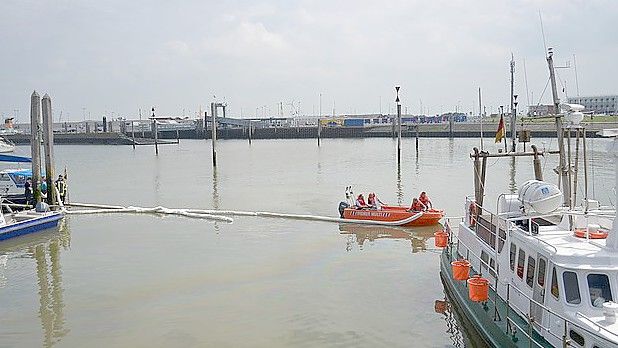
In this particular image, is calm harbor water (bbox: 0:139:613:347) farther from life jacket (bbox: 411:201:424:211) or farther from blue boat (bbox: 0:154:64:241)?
life jacket (bbox: 411:201:424:211)

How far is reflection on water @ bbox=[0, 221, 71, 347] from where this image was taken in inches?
615

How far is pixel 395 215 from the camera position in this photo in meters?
26.5

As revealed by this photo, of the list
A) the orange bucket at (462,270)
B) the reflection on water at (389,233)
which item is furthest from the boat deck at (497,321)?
the reflection on water at (389,233)

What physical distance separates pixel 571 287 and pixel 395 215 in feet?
53.8

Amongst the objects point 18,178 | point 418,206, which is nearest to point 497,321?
point 418,206

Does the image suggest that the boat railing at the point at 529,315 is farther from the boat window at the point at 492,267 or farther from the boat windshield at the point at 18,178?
the boat windshield at the point at 18,178

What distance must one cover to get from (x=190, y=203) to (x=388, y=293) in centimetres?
2120

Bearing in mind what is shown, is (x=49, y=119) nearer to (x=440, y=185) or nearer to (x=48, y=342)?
(x=48, y=342)

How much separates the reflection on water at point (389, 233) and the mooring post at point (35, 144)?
1510 centimetres

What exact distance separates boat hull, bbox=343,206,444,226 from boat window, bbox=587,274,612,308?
1585 cm

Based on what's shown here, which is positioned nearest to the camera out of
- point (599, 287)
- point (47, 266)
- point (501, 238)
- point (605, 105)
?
point (599, 287)

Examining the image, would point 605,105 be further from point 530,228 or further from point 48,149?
point 48,149

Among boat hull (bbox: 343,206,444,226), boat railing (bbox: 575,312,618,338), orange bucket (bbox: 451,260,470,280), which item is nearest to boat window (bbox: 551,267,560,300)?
boat railing (bbox: 575,312,618,338)

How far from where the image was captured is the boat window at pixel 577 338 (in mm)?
9303
